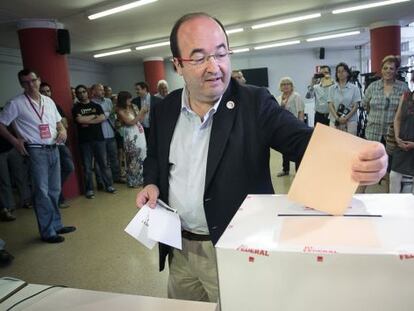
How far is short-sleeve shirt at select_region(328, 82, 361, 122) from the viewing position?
462 cm

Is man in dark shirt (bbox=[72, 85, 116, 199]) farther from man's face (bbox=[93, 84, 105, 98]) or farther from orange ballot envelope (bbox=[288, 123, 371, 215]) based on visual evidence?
orange ballot envelope (bbox=[288, 123, 371, 215])

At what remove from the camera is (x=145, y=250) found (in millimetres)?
3047

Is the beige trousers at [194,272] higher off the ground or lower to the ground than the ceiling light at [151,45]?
lower

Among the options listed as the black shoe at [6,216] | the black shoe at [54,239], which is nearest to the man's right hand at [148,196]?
the black shoe at [54,239]

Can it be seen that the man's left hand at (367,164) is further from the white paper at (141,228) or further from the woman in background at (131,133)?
the woman in background at (131,133)

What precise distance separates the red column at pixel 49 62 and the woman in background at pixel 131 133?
28.4 inches

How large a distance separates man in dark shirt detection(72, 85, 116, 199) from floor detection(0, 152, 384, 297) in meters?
0.84

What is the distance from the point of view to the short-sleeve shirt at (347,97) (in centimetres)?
462

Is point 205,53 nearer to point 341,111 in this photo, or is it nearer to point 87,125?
point 341,111

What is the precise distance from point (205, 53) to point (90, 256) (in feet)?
8.22

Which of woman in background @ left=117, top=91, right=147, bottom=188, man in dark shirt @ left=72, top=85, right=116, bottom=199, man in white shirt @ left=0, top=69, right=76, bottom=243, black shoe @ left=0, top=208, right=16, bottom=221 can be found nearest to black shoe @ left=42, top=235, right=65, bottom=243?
man in white shirt @ left=0, top=69, right=76, bottom=243

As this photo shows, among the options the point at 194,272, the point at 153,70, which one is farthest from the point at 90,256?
the point at 153,70

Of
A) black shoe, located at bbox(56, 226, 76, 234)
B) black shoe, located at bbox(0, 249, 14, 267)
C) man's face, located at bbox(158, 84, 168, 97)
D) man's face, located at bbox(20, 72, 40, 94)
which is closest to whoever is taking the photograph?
black shoe, located at bbox(0, 249, 14, 267)

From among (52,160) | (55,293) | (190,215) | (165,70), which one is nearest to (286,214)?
(190,215)
